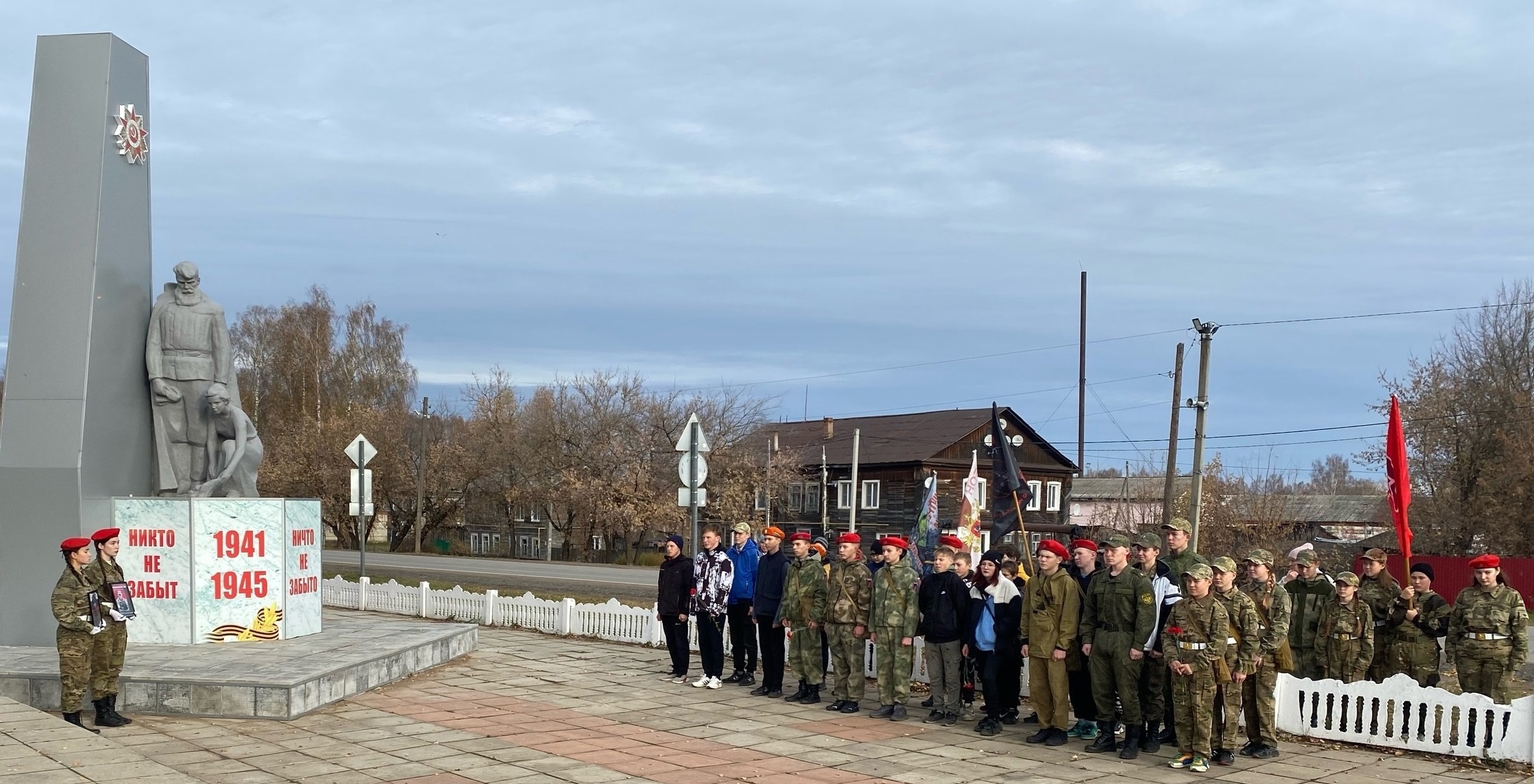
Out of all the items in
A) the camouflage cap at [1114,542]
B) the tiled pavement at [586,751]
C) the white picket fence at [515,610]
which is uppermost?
the camouflage cap at [1114,542]

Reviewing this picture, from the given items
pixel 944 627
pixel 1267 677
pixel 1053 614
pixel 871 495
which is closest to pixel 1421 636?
pixel 1267 677

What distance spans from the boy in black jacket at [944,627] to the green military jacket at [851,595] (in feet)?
1.96

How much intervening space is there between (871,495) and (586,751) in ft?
150

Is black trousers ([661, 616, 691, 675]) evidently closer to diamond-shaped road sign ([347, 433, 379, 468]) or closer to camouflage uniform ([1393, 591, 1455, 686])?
camouflage uniform ([1393, 591, 1455, 686])

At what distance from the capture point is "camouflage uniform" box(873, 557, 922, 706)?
433 inches

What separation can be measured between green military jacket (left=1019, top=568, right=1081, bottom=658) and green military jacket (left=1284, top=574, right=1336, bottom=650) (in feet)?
8.39

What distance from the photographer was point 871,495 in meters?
54.4

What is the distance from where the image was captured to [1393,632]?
10812 mm

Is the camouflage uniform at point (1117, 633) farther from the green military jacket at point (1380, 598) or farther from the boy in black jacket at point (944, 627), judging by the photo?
the green military jacket at point (1380, 598)

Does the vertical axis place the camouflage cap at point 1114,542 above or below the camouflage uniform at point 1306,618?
above

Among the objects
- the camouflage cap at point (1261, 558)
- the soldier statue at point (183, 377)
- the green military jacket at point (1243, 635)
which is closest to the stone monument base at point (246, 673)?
the soldier statue at point (183, 377)

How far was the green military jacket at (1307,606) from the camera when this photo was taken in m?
11.3

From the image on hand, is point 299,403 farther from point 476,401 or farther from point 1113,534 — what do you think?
point 1113,534

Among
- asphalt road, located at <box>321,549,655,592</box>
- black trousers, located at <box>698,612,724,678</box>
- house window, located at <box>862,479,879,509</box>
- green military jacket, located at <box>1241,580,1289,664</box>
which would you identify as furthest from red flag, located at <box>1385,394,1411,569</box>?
house window, located at <box>862,479,879,509</box>
